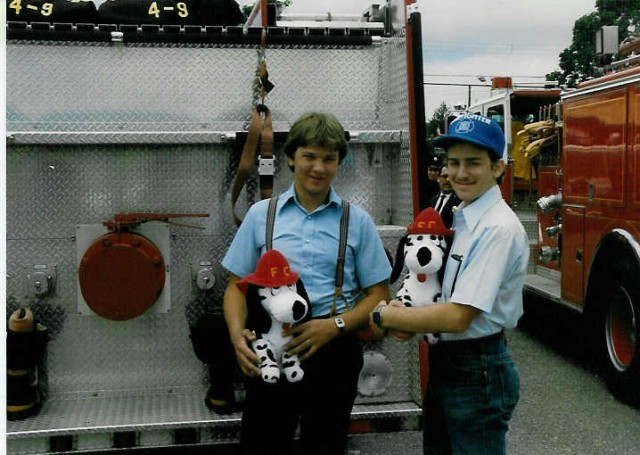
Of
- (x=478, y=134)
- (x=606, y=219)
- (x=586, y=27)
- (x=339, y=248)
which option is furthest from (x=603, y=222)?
(x=586, y=27)

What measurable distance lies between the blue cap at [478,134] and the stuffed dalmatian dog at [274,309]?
0.68 m

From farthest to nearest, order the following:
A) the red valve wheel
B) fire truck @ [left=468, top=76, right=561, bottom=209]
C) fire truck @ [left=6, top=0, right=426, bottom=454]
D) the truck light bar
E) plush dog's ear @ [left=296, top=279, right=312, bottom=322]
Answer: fire truck @ [left=468, top=76, right=561, bottom=209] < the truck light bar < fire truck @ [left=6, top=0, right=426, bottom=454] < the red valve wheel < plush dog's ear @ [left=296, top=279, right=312, bottom=322]

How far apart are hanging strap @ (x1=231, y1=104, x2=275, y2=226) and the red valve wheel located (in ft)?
1.60

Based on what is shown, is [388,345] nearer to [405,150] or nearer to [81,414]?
[405,150]

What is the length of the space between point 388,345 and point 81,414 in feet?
4.61

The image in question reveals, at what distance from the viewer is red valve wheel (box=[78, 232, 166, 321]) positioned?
3.57 metres

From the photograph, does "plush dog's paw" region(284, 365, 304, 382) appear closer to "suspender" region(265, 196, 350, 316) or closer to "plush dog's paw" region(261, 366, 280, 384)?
"plush dog's paw" region(261, 366, 280, 384)

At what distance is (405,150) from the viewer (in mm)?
3914

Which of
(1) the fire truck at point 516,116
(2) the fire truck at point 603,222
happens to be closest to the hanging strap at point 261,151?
(2) the fire truck at point 603,222

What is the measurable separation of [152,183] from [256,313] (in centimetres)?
112

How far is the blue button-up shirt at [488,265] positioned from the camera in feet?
8.15

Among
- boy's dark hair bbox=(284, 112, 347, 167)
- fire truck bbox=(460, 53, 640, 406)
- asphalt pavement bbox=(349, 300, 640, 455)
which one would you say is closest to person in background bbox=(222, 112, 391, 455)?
boy's dark hair bbox=(284, 112, 347, 167)

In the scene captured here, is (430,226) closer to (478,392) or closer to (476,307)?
(476,307)

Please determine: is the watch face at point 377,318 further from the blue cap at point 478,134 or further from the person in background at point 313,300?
the blue cap at point 478,134
